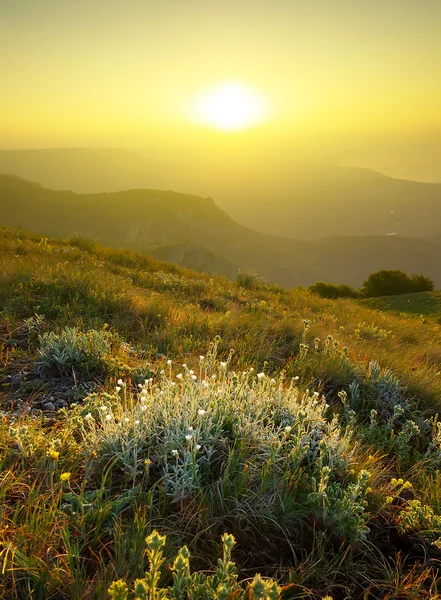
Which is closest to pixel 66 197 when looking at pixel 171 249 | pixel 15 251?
pixel 171 249

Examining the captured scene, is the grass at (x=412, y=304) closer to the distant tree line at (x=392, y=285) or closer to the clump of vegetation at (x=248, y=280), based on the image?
the clump of vegetation at (x=248, y=280)

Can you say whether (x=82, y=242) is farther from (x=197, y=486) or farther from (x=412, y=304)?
(x=412, y=304)

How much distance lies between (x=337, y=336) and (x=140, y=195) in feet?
662

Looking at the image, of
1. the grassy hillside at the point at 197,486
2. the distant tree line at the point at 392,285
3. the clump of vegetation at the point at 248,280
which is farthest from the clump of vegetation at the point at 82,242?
the distant tree line at the point at 392,285

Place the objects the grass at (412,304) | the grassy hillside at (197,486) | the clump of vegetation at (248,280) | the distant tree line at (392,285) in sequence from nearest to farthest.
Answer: the grassy hillside at (197,486) → the clump of vegetation at (248,280) → the grass at (412,304) → the distant tree line at (392,285)

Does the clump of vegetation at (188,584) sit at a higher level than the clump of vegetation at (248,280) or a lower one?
higher

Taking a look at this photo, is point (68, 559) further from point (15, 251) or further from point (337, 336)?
point (15, 251)

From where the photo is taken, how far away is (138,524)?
194cm

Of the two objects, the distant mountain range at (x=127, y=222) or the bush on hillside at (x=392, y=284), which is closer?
the bush on hillside at (x=392, y=284)

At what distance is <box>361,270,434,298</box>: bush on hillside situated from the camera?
3447 cm

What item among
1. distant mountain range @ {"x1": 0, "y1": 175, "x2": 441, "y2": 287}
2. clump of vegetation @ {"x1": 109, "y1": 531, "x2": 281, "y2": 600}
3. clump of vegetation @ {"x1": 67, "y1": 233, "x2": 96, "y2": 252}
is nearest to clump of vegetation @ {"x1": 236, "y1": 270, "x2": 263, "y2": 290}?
clump of vegetation @ {"x1": 67, "y1": 233, "x2": 96, "y2": 252}

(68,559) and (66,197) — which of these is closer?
(68,559)

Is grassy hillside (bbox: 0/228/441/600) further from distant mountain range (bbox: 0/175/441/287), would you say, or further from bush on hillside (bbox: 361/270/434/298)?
distant mountain range (bbox: 0/175/441/287)

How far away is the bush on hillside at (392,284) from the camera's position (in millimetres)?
34469
